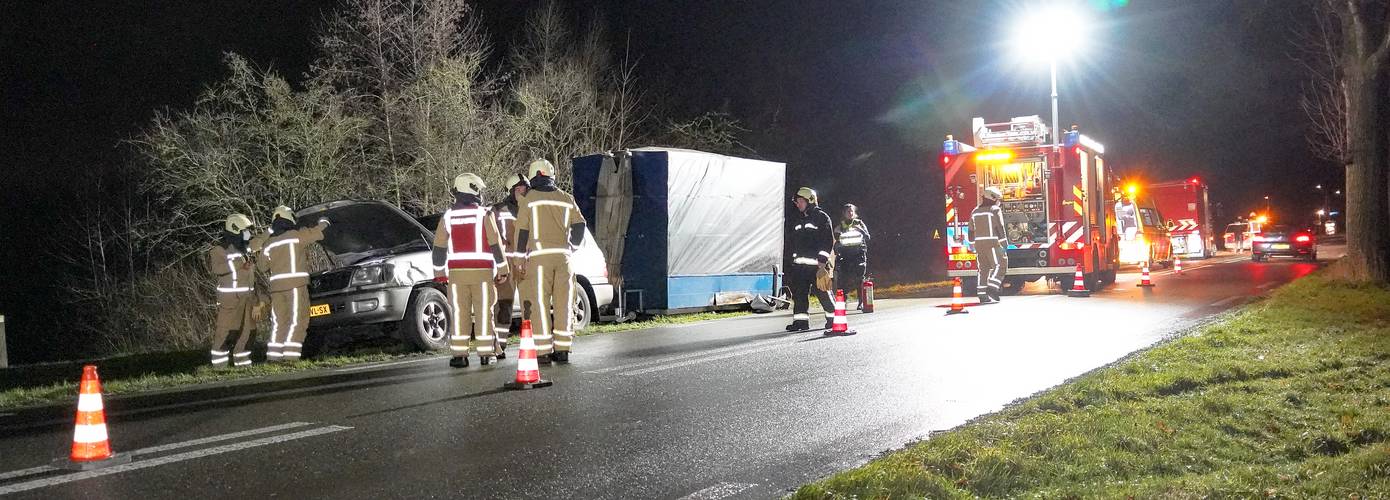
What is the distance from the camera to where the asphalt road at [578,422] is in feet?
15.8

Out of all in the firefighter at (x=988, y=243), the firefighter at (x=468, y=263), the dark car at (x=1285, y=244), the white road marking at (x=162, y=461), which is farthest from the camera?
the dark car at (x=1285, y=244)

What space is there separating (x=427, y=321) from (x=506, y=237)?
1919 millimetres

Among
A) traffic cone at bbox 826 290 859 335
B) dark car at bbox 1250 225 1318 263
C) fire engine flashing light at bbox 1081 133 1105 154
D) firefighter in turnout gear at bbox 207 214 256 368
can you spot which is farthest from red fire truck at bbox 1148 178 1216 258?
firefighter in turnout gear at bbox 207 214 256 368

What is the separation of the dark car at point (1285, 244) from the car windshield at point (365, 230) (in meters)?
34.0

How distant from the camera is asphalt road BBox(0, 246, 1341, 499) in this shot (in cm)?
480

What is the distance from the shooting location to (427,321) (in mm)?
11086

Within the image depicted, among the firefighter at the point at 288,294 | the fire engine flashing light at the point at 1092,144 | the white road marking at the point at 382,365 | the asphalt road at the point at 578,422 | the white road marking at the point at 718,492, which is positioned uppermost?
the fire engine flashing light at the point at 1092,144

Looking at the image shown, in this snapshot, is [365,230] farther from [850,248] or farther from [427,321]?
[850,248]

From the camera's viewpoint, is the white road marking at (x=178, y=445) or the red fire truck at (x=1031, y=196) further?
the red fire truck at (x=1031, y=196)

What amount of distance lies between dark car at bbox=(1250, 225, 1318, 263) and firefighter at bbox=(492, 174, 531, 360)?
3434cm

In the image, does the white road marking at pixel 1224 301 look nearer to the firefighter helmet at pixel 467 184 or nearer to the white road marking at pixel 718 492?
the firefighter helmet at pixel 467 184

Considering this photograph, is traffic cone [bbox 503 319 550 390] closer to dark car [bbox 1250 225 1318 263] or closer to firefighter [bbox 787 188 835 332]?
firefighter [bbox 787 188 835 332]

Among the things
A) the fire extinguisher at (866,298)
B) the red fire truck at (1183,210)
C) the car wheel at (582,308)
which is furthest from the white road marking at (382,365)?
the red fire truck at (1183,210)

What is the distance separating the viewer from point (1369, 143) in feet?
58.2
